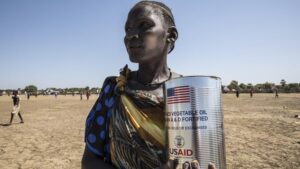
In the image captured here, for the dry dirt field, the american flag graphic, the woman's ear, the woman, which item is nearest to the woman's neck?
A: the woman

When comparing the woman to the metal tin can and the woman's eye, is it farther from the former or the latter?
the metal tin can

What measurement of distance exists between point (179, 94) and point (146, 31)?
414 millimetres

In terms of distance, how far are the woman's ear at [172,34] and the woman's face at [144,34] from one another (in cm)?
9

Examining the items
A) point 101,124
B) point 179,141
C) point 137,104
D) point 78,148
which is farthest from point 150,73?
point 78,148

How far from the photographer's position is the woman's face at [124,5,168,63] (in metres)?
1.40

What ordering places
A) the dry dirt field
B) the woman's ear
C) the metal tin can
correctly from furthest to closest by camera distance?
the dry dirt field < the woman's ear < the metal tin can

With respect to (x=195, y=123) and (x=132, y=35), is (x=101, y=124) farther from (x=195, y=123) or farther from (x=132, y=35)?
(x=195, y=123)

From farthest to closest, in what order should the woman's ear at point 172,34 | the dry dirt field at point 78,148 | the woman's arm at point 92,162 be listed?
the dry dirt field at point 78,148 < the woman's ear at point 172,34 < the woman's arm at point 92,162

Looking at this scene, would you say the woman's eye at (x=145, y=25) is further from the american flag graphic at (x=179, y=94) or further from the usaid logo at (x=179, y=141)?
the usaid logo at (x=179, y=141)

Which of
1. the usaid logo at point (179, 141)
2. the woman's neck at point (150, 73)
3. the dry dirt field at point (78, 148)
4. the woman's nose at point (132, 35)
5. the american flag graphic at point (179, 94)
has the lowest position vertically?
the dry dirt field at point (78, 148)

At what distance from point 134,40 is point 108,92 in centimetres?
35

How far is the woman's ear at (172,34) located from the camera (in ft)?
5.12

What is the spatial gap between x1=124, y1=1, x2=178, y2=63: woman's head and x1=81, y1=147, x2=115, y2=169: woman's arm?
20.8 inches

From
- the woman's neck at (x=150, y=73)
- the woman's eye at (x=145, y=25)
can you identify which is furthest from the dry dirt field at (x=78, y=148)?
the woman's eye at (x=145, y=25)
